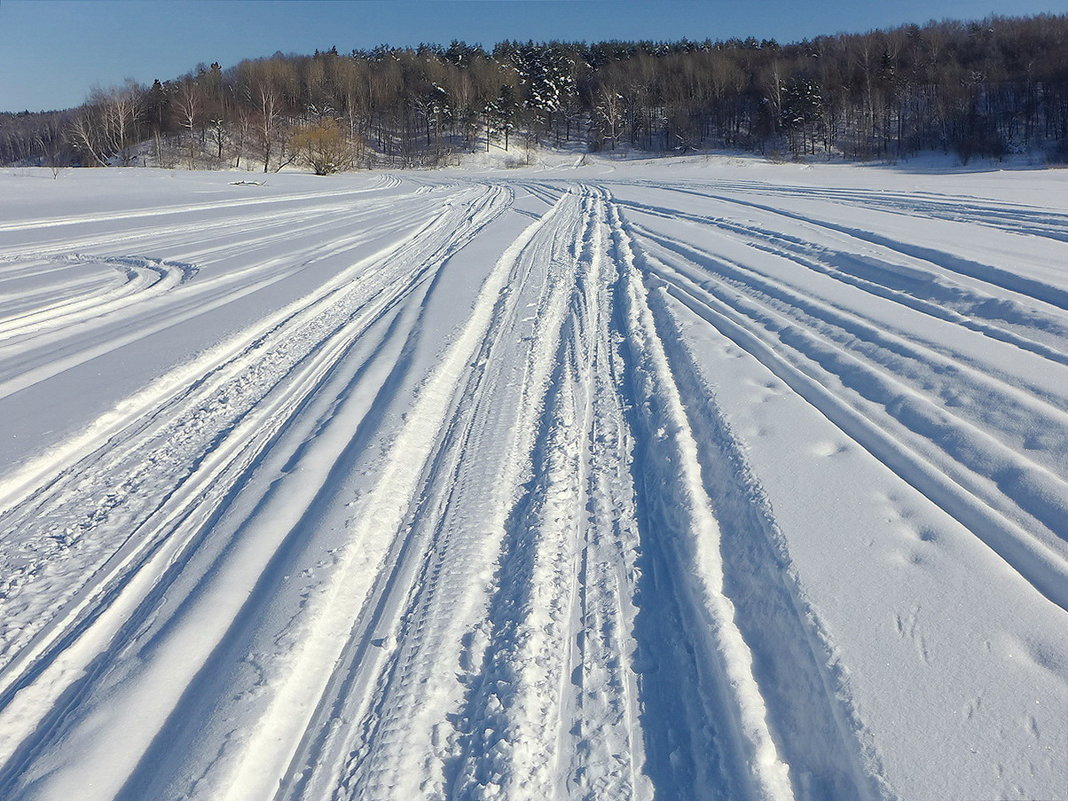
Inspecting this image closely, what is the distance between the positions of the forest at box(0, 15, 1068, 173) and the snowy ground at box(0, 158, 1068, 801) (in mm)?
46525

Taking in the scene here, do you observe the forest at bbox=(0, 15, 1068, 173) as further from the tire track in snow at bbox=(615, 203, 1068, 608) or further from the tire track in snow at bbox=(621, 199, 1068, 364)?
the tire track in snow at bbox=(615, 203, 1068, 608)

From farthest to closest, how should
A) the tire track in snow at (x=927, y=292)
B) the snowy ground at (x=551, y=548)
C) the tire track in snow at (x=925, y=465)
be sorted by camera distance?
the tire track in snow at (x=927, y=292), the tire track in snow at (x=925, y=465), the snowy ground at (x=551, y=548)

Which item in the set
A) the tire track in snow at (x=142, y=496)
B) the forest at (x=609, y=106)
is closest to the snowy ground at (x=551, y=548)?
the tire track in snow at (x=142, y=496)

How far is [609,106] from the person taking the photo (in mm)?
71250

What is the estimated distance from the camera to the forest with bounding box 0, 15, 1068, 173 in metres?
52.8

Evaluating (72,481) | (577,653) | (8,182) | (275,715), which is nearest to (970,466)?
(577,653)

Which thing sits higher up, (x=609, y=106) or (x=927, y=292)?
(x=609, y=106)

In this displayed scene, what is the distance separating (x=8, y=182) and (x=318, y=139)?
67.6 feet

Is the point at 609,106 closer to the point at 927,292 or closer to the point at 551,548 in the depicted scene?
the point at 927,292

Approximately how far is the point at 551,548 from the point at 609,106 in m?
75.2

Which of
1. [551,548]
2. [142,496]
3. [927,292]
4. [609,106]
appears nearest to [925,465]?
[551,548]

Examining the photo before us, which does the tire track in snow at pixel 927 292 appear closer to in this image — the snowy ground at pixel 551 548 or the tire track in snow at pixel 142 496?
the snowy ground at pixel 551 548

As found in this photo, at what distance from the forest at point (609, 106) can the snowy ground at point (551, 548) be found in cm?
4653

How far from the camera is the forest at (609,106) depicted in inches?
2080
